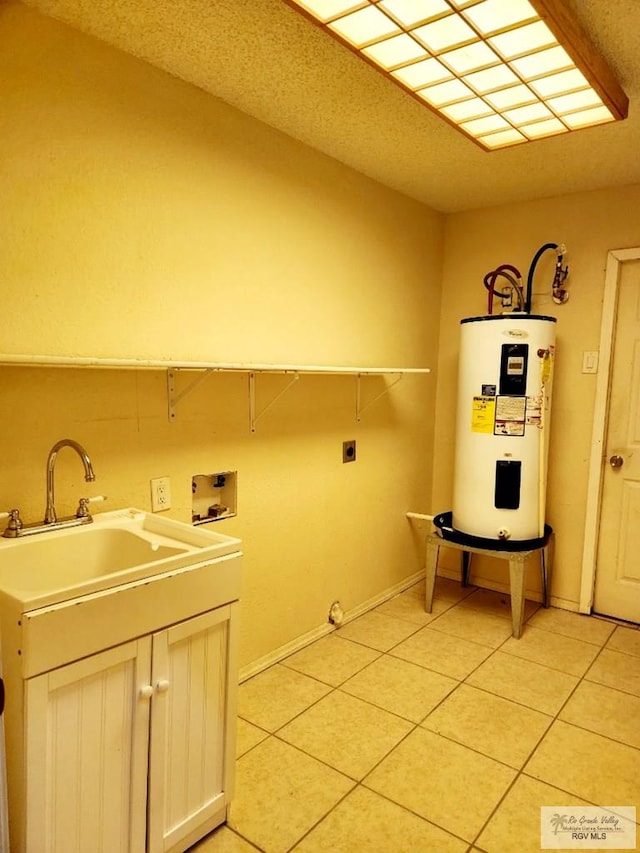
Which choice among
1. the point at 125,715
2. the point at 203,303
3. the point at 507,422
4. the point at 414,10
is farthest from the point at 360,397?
the point at 125,715

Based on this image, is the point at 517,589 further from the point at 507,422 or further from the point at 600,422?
the point at 600,422

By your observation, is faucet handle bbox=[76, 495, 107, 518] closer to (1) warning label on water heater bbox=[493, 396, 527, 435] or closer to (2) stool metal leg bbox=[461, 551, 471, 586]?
(1) warning label on water heater bbox=[493, 396, 527, 435]

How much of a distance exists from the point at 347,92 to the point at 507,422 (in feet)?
5.48

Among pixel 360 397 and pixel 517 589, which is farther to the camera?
pixel 360 397

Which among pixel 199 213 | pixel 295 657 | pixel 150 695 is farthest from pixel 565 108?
pixel 295 657

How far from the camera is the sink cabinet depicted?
1.20 meters

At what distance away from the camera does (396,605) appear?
3.26 meters

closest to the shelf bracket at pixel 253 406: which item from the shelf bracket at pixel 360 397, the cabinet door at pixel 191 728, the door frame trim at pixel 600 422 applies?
the shelf bracket at pixel 360 397

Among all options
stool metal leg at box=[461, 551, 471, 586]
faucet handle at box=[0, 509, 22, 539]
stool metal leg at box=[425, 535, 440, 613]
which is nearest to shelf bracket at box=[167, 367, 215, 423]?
faucet handle at box=[0, 509, 22, 539]

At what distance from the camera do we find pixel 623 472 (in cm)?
310

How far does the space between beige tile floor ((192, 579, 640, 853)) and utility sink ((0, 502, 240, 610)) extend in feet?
2.75

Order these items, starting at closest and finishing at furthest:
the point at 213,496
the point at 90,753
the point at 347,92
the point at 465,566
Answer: the point at 90,753 < the point at 347,92 < the point at 213,496 < the point at 465,566

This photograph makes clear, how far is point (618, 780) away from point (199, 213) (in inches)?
97.0

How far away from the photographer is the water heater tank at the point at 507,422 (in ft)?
9.25
